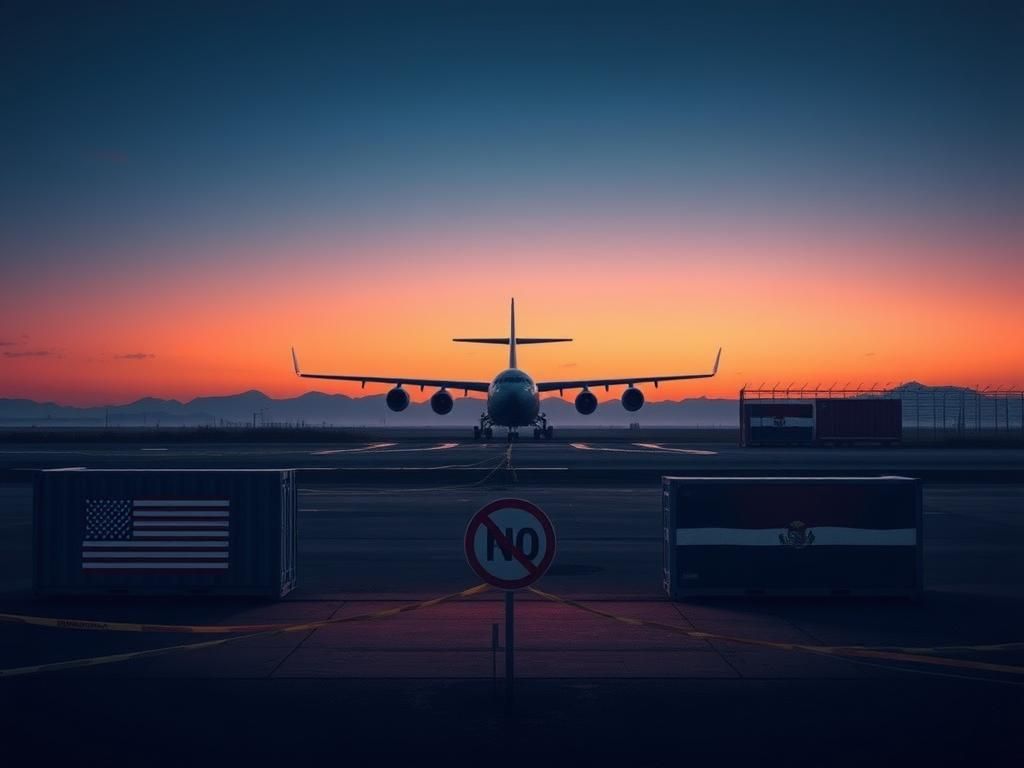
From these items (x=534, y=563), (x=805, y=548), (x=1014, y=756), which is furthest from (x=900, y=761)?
(x=805, y=548)

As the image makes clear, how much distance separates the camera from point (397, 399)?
63.1 m

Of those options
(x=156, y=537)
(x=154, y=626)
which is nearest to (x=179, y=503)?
(x=156, y=537)

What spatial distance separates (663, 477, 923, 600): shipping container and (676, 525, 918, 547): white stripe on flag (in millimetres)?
12

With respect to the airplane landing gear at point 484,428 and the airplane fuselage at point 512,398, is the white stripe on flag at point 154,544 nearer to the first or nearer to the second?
the airplane fuselage at point 512,398

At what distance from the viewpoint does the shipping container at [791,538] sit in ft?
38.6

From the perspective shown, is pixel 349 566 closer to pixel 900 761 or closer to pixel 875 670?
pixel 875 670

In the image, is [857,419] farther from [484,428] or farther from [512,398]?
[484,428]

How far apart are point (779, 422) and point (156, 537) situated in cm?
5613

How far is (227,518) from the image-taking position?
11734 millimetres

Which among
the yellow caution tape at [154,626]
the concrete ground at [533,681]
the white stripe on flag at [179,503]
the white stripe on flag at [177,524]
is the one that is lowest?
the yellow caution tape at [154,626]

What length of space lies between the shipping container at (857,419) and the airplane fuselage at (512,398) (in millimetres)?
20211

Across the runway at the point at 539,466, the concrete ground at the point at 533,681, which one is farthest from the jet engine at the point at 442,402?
the concrete ground at the point at 533,681

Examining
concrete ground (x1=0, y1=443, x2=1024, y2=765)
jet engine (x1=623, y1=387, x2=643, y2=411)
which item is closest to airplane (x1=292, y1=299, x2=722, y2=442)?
jet engine (x1=623, y1=387, x2=643, y2=411)

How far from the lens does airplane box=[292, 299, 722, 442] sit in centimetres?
5625
